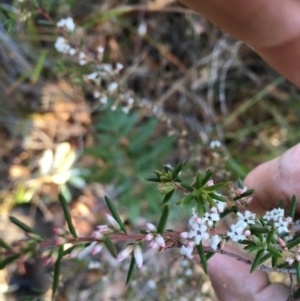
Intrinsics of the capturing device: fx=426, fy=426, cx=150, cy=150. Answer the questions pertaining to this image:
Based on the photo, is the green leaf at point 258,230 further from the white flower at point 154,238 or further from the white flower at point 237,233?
the white flower at point 154,238

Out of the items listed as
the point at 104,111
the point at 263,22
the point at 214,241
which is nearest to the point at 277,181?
the point at 263,22

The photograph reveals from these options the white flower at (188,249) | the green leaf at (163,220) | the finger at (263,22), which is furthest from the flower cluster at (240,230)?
the finger at (263,22)

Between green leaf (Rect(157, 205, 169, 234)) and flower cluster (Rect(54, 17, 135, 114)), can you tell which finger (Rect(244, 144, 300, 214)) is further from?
green leaf (Rect(157, 205, 169, 234))

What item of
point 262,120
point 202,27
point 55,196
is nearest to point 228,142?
point 262,120

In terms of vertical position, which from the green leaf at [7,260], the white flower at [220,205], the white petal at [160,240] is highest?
the white flower at [220,205]

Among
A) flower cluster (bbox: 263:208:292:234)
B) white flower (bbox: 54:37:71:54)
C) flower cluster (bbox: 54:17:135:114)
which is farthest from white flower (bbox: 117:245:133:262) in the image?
white flower (bbox: 54:37:71:54)

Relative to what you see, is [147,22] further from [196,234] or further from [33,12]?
[196,234]

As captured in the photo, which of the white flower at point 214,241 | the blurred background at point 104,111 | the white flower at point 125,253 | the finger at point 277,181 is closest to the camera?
the white flower at point 125,253
